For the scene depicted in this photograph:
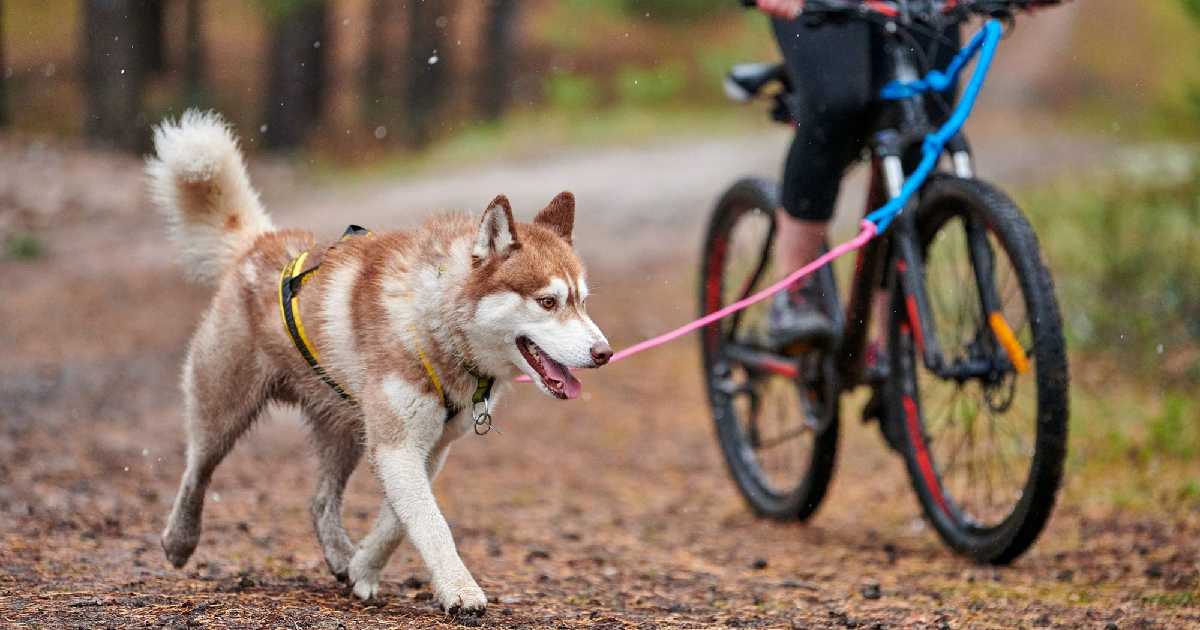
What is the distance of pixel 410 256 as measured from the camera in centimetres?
383

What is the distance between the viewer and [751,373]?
230 inches

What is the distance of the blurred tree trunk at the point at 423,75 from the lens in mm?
25906

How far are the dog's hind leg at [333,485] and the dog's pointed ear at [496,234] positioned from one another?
821 millimetres

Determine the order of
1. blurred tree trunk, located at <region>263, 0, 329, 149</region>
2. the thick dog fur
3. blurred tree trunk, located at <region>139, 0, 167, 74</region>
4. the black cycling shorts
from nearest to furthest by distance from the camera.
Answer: the thick dog fur, the black cycling shorts, blurred tree trunk, located at <region>263, 0, 329, 149</region>, blurred tree trunk, located at <region>139, 0, 167, 74</region>

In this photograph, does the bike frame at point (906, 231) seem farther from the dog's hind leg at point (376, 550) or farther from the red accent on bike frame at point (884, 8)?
the dog's hind leg at point (376, 550)

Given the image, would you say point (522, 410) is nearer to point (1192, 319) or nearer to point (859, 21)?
point (1192, 319)

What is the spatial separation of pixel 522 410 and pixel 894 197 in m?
4.40

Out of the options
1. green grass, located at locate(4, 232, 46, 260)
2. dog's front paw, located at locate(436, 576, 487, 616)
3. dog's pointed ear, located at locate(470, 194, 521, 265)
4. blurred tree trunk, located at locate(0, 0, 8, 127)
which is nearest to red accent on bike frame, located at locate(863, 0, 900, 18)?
dog's pointed ear, located at locate(470, 194, 521, 265)

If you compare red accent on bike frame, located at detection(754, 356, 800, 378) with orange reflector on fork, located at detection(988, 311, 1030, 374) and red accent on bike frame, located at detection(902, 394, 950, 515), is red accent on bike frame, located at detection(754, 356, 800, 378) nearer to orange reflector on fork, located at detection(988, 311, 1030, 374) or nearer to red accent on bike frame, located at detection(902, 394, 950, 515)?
red accent on bike frame, located at detection(902, 394, 950, 515)

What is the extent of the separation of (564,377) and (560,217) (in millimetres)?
523

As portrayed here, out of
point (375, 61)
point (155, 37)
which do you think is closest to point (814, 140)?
point (375, 61)

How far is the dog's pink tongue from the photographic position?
3619mm

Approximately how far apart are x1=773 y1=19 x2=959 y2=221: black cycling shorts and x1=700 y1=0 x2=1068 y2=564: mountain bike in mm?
81

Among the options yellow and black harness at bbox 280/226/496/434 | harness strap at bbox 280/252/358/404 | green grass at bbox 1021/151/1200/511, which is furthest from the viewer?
green grass at bbox 1021/151/1200/511
